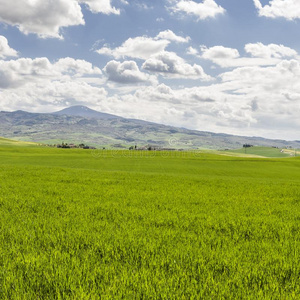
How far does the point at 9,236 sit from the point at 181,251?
5.09 meters

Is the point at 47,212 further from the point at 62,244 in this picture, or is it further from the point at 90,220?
the point at 62,244

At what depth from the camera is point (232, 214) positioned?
1030cm

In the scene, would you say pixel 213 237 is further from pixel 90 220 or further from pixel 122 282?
pixel 90 220

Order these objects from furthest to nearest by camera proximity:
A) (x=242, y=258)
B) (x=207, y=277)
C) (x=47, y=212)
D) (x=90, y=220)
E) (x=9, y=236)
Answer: (x=47, y=212) → (x=90, y=220) → (x=9, y=236) → (x=242, y=258) → (x=207, y=277)

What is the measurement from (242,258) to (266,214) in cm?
574

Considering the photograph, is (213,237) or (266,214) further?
(266,214)

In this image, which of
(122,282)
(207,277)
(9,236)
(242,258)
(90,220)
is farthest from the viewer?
(90,220)

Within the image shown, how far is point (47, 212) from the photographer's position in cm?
1005

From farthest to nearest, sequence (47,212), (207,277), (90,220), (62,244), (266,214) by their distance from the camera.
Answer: (266,214)
(47,212)
(90,220)
(62,244)
(207,277)

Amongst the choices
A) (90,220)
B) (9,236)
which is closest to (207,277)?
(90,220)

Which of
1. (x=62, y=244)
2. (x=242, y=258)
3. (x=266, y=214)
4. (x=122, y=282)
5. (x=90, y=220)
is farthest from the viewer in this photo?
(x=266, y=214)

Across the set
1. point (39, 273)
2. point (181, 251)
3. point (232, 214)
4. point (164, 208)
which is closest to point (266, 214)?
point (232, 214)

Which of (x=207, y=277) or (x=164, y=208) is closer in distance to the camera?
(x=207, y=277)

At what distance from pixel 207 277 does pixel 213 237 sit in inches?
92.9
